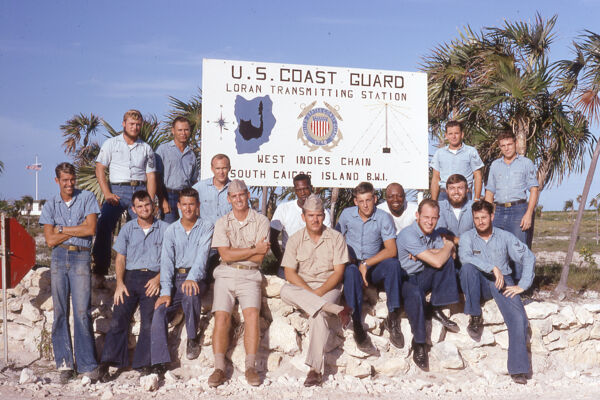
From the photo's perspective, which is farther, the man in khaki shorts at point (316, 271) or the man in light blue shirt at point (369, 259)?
the man in light blue shirt at point (369, 259)

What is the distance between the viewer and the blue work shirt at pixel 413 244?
6.28 metres

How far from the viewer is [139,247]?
20.2 feet

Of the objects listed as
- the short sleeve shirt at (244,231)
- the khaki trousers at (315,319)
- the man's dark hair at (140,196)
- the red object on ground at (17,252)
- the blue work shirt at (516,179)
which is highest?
the blue work shirt at (516,179)

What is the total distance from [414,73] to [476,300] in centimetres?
367

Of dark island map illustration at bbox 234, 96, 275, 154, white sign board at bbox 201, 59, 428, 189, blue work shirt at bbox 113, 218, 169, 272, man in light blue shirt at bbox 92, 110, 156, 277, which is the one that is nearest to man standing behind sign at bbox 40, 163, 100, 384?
blue work shirt at bbox 113, 218, 169, 272

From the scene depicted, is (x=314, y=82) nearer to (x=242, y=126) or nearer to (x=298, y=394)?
(x=242, y=126)

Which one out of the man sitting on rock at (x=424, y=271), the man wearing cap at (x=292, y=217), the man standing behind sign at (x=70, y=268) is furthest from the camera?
the man wearing cap at (x=292, y=217)

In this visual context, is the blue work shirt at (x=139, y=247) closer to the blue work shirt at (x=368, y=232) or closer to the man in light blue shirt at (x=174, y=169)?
the man in light blue shirt at (x=174, y=169)

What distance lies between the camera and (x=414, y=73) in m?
8.51

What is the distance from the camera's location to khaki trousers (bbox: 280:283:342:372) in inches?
221

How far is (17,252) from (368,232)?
3848 millimetres

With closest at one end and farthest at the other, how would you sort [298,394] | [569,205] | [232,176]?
1. [298,394]
2. [232,176]
3. [569,205]

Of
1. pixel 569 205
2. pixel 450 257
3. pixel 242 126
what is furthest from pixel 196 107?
pixel 569 205

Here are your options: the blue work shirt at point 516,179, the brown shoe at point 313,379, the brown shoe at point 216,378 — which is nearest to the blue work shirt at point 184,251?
the brown shoe at point 216,378
